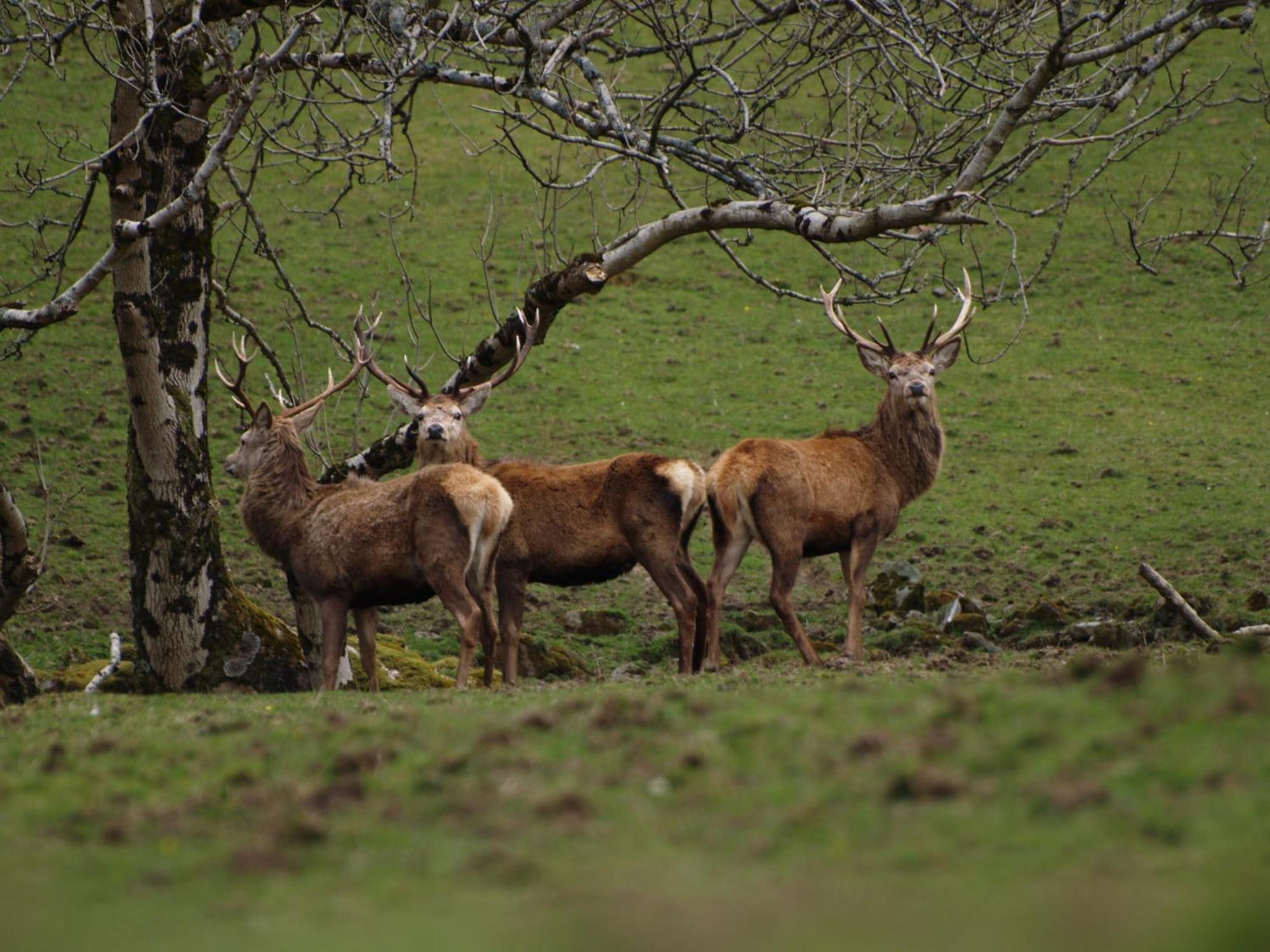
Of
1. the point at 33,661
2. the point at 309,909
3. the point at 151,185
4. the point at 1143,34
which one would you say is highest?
the point at 1143,34

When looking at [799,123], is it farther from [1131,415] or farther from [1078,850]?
[1078,850]

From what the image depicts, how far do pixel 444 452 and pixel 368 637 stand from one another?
170 centimetres

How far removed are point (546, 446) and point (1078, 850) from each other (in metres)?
14.1

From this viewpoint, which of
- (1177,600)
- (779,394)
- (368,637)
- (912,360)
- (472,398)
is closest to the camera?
(1177,600)

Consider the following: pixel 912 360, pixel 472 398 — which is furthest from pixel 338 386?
pixel 912 360

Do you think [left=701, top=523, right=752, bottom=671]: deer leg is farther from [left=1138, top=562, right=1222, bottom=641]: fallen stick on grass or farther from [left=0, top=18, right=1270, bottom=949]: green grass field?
[left=1138, top=562, right=1222, bottom=641]: fallen stick on grass

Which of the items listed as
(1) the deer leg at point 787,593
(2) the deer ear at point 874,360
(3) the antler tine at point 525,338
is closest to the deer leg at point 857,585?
(1) the deer leg at point 787,593

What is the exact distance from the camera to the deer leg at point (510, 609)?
1144 centimetres

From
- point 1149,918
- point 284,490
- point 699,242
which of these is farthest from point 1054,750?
point 699,242

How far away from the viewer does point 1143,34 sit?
363 inches

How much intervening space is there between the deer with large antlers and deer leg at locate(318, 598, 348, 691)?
2.64 m

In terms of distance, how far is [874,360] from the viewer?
13016 mm

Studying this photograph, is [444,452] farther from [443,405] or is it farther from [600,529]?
[600,529]

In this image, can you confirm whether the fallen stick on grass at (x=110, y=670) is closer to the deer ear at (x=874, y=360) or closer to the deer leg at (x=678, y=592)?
the deer leg at (x=678, y=592)
